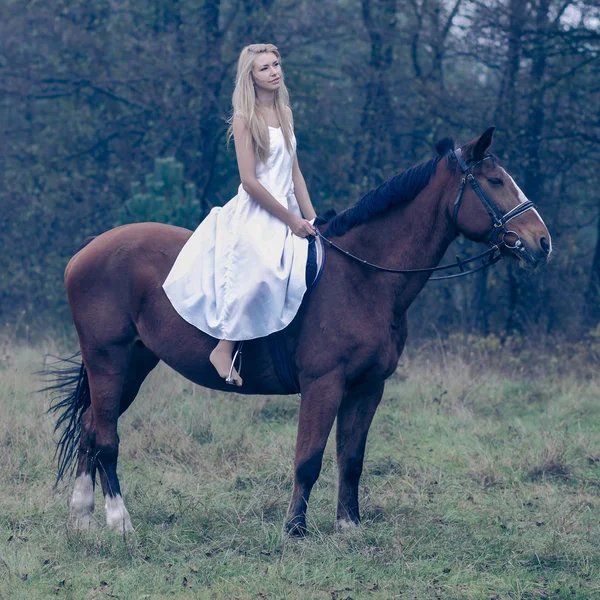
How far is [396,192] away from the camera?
453 centimetres

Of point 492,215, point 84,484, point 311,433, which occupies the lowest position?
A: point 84,484

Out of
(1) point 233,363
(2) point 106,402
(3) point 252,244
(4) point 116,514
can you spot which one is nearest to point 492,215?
(3) point 252,244

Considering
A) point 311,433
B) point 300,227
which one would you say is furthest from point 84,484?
point 300,227

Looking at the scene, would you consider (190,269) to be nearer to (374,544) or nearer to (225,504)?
(225,504)

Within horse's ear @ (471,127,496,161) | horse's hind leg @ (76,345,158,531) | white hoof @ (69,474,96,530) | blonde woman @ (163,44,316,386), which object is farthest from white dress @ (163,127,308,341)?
white hoof @ (69,474,96,530)

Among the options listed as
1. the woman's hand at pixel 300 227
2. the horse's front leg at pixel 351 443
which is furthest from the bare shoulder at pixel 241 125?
the horse's front leg at pixel 351 443

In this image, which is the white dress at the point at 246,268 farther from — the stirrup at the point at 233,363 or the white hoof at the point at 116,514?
the white hoof at the point at 116,514

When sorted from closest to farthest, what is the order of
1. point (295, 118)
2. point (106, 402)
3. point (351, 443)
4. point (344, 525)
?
point (344, 525)
point (351, 443)
point (106, 402)
point (295, 118)

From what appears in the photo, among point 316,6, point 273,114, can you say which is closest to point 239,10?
point 316,6

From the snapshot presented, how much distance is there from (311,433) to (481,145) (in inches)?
66.4

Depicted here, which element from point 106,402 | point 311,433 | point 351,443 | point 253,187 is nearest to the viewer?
point 311,433

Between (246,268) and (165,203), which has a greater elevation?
(246,268)

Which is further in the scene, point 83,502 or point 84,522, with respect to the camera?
point 83,502

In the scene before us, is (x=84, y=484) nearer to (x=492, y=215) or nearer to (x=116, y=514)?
(x=116, y=514)
